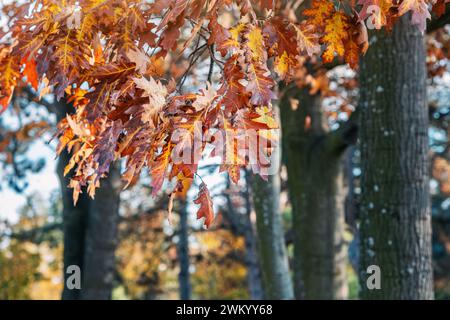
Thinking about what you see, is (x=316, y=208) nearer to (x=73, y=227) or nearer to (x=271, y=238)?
(x=271, y=238)

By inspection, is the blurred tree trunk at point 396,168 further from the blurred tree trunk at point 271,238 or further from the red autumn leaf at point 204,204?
the red autumn leaf at point 204,204

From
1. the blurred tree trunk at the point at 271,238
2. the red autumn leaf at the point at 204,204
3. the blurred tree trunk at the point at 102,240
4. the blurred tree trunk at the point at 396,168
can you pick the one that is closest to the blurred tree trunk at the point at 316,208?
the blurred tree trunk at the point at 271,238

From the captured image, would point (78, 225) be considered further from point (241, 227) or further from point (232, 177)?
point (232, 177)

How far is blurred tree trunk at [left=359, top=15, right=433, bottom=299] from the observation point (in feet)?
14.9

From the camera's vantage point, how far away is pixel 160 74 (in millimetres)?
2643

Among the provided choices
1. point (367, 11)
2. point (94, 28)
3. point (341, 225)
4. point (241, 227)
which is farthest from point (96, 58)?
point (241, 227)

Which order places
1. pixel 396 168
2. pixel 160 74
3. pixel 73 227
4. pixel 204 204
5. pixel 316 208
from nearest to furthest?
pixel 204 204, pixel 160 74, pixel 396 168, pixel 316 208, pixel 73 227

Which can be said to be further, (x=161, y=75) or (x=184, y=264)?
(x=184, y=264)

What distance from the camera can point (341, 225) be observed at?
23.5 feet

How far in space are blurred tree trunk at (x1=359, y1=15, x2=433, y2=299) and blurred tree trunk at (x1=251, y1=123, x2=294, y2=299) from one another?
1181 mm

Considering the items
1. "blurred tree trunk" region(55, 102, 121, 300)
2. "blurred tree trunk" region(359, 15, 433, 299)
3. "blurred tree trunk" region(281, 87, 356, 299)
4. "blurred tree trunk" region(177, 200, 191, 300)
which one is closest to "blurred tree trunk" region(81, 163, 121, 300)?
"blurred tree trunk" region(55, 102, 121, 300)

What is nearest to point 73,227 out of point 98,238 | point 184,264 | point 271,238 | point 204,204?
point 98,238

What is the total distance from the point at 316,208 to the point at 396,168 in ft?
7.99

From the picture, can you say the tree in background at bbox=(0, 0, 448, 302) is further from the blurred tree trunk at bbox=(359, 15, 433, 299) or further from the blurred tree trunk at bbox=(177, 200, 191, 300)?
the blurred tree trunk at bbox=(177, 200, 191, 300)
